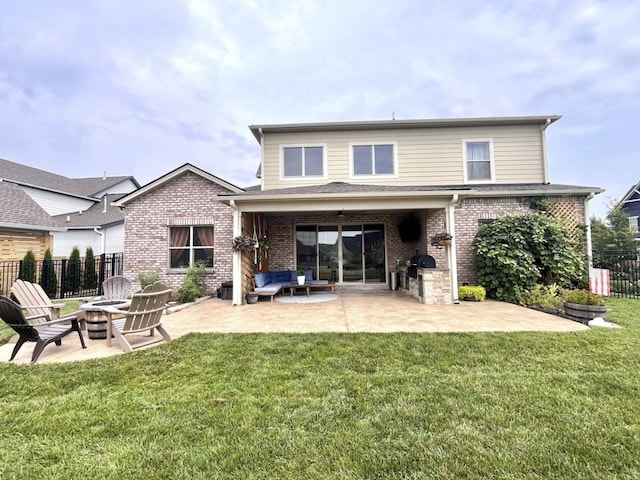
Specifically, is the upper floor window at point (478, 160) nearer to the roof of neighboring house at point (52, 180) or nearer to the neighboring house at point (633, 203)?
the neighboring house at point (633, 203)

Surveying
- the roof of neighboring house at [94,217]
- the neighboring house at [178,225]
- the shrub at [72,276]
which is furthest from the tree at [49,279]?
the roof of neighboring house at [94,217]

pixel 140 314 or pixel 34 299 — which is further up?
pixel 34 299

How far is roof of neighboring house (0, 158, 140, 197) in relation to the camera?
17.2m

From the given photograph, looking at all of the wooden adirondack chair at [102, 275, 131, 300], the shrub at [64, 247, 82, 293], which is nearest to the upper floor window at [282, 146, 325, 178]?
the wooden adirondack chair at [102, 275, 131, 300]

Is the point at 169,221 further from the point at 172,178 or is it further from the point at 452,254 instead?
the point at 452,254

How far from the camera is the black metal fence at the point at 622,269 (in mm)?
8945

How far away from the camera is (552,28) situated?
9102mm

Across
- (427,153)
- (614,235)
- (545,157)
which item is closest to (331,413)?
(427,153)

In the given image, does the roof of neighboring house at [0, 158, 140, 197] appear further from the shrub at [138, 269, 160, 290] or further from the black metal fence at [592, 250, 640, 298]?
the black metal fence at [592, 250, 640, 298]

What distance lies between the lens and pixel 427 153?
1088 centimetres

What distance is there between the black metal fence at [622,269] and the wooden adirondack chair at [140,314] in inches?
484

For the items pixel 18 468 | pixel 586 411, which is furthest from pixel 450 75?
pixel 18 468

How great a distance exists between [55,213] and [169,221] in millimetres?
14767

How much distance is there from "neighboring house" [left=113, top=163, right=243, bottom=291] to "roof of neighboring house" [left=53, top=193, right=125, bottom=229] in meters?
7.99
